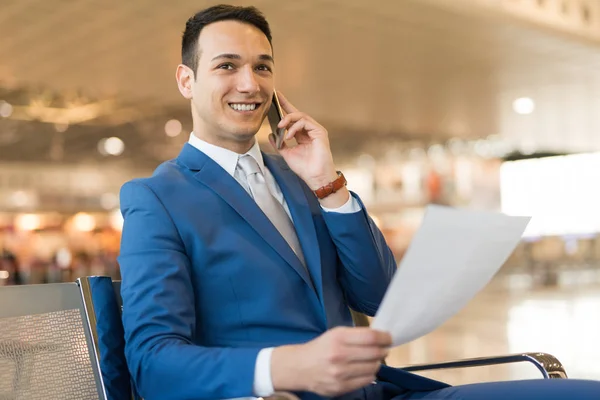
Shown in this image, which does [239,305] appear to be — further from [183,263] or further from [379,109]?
[379,109]

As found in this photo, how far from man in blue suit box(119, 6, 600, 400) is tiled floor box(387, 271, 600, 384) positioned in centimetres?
441

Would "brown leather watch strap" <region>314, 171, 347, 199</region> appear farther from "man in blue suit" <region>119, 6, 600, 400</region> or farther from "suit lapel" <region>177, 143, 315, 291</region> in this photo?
"suit lapel" <region>177, 143, 315, 291</region>

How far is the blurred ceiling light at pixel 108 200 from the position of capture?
33.5 meters

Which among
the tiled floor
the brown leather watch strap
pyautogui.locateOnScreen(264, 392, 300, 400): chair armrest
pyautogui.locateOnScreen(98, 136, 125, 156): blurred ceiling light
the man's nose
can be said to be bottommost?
the tiled floor

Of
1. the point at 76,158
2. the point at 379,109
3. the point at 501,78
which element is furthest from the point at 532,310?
the point at 76,158

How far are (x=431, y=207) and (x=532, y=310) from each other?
12.5 meters

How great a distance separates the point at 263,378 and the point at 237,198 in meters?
0.49

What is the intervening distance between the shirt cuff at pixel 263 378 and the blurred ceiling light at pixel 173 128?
19.3 meters

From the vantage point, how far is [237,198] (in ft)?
5.63

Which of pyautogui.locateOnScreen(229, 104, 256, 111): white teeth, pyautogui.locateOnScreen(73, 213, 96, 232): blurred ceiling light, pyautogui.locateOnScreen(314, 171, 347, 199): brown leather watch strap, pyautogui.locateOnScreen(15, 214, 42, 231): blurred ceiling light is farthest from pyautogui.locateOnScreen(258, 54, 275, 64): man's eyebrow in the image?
pyautogui.locateOnScreen(73, 213, 96, 232): blurred ceiling light

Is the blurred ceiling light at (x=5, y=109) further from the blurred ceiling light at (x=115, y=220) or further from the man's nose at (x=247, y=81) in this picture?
the man's nose at (x=247, y=81)

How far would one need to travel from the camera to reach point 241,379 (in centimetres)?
137

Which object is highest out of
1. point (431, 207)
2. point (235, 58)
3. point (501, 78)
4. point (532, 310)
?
Result: point (501, 78)

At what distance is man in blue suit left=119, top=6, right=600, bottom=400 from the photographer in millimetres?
1422
